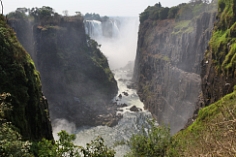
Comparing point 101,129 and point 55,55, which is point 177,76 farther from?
point 55,55

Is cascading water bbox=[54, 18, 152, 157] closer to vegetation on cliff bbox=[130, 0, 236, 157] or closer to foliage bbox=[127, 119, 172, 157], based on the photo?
foliage bbox=[127, 119, 172, 157]

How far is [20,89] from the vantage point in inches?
879

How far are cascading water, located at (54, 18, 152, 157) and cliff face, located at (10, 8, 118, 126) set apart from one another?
3635mm

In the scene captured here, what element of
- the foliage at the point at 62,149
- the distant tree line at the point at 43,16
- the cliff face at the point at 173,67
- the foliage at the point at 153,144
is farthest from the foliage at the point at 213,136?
the distant tree line at the point at 43,16

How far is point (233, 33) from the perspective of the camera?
109 feet

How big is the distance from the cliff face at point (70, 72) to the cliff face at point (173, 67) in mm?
13817

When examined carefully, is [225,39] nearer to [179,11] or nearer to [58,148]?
[58,148]

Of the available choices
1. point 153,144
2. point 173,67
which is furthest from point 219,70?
point 173,67

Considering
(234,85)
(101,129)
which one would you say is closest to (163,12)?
(101,129)

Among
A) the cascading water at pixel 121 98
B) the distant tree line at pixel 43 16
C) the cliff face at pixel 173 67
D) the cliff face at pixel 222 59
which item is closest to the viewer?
the cliff face at pixel 222 59

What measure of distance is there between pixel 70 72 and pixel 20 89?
189 ft

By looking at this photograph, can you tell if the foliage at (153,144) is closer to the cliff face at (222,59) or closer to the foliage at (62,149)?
the foliage at (62,149)

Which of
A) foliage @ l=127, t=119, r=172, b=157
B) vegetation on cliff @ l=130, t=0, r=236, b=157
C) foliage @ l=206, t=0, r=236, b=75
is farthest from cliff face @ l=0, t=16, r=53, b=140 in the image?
foliage @ l=206, t=0, r=236, b=75

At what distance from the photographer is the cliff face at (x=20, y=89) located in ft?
69.3
